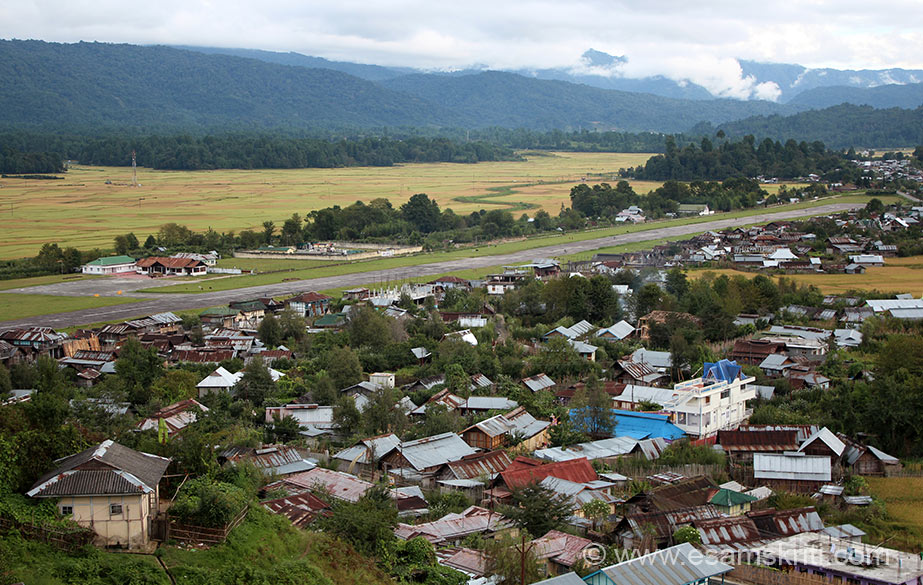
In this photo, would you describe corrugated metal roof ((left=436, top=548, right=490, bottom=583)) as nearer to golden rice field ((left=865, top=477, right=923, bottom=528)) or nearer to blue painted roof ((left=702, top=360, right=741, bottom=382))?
golden rice field ((left=865, top=477, right=923, bottom=528))

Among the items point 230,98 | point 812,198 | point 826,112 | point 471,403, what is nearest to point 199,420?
point 471,403

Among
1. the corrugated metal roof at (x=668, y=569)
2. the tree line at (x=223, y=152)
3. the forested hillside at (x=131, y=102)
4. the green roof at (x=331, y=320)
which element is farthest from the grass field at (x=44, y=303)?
the forested hillside at (x=131, y=102)

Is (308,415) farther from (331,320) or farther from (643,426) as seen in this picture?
(331,320)

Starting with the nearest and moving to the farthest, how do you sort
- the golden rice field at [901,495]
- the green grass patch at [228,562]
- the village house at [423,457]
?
A: 1. the green grass patch at [228,562]
2. the golden rice field at [901,495]
3. the village house at [423,457]

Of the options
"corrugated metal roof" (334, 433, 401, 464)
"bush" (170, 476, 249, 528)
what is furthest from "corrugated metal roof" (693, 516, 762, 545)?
"bush" (170, 476, 249, 528)

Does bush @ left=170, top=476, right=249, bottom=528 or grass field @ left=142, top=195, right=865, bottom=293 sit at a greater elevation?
bush @ left=170, top=476, right=249, bottom=528

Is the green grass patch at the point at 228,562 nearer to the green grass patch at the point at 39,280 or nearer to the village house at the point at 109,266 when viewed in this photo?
the green grass patch at the point at 39,280

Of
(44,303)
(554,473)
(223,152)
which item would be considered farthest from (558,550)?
(223,152)

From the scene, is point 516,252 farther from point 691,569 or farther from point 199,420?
point 691,569
